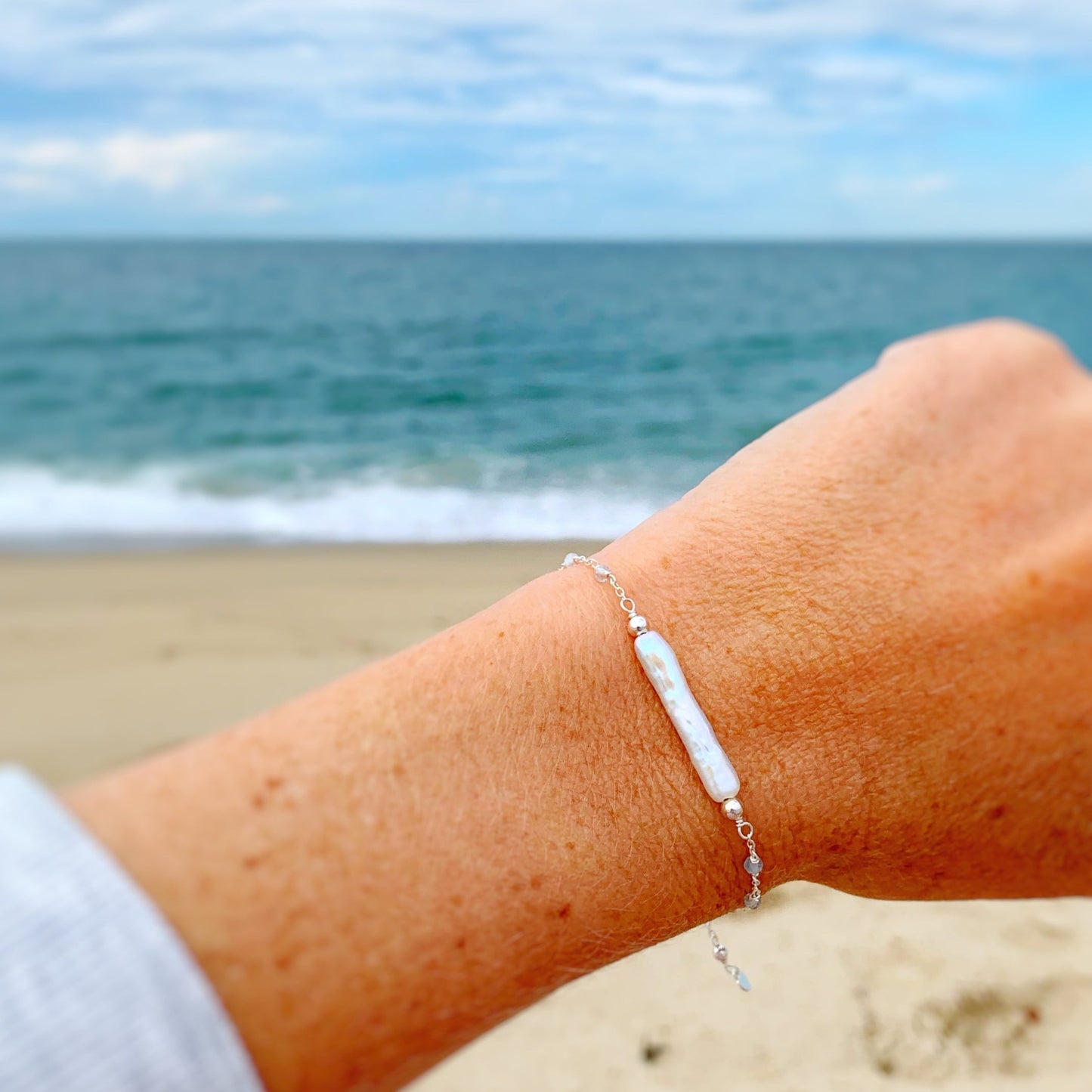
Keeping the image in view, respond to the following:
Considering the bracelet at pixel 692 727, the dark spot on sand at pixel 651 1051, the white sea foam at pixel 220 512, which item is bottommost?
the dark spot on sand at pixel 651 1051

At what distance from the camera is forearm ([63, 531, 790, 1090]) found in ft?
1.77

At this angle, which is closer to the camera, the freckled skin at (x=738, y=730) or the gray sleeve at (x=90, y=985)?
the gray sleeve at (x=90, y=985)

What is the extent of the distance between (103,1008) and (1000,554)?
0.65 metres

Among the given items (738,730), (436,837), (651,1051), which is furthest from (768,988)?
(436,837)

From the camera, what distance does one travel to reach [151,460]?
5.48 meters

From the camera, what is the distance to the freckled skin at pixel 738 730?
602 mm

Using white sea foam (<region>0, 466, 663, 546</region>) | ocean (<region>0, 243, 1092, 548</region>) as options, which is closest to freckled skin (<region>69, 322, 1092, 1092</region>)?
ocean (<region>0, 243, 1092, 548</region>)

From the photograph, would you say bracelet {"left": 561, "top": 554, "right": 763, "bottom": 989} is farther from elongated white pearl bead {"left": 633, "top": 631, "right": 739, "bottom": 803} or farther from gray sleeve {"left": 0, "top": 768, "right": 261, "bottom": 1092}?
gray sleeve {"left": 0, "top": 768, "right": 261, "bottom": 1092}

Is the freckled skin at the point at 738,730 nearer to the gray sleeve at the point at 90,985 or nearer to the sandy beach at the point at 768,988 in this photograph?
the gray sleeve at the point at 90,985

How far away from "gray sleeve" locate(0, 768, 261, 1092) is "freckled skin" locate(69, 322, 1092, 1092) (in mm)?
81

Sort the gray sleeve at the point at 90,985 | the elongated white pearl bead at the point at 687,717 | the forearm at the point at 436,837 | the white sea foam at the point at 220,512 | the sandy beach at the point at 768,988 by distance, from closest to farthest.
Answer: the gray sleeve at the point at 90,985, the forearm at the point at 436,837, the elongated white pearl bead at the point at 687,717, the sandy beach at the point at 768,988, the white sea foam at the point at 220,512

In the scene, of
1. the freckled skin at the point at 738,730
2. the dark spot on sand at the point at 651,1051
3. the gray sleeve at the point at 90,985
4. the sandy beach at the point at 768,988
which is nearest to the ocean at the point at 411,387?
the sandy beach at the point at 768,988

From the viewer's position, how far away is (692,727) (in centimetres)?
75

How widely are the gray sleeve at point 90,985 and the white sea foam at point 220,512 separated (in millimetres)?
1219
